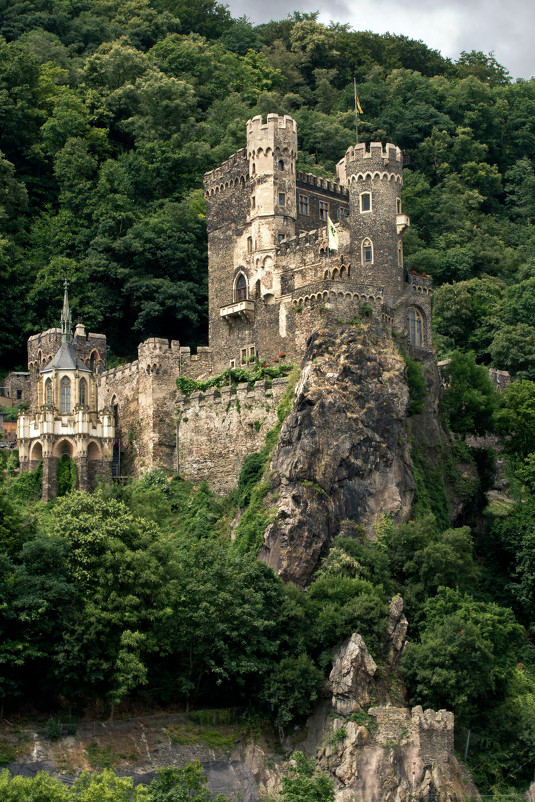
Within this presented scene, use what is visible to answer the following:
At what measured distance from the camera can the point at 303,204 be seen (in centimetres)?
6662

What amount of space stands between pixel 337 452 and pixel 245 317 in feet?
42.2

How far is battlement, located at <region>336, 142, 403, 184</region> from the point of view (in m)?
65.7

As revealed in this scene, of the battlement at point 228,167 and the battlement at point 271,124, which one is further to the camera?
the battlement at point 228,167

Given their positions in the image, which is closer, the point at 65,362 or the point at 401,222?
the point at 65,362

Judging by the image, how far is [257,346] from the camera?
6303 cm

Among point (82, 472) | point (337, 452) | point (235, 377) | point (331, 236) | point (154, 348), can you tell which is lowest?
point (82, 472)

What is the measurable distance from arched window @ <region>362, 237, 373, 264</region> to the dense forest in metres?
8.58

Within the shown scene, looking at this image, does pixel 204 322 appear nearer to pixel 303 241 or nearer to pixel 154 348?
pixel 154 348

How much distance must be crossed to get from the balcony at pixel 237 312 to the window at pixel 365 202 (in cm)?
735

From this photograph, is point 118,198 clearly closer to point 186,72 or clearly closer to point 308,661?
point 186,72

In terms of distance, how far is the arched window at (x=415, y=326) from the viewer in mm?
64125

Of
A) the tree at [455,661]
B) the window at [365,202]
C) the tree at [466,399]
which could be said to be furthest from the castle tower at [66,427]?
the tree at [455,661]

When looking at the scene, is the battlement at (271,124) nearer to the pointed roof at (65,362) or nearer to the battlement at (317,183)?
the battlement at (317,183)

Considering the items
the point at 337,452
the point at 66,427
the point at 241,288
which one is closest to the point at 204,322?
the point at 241,288
